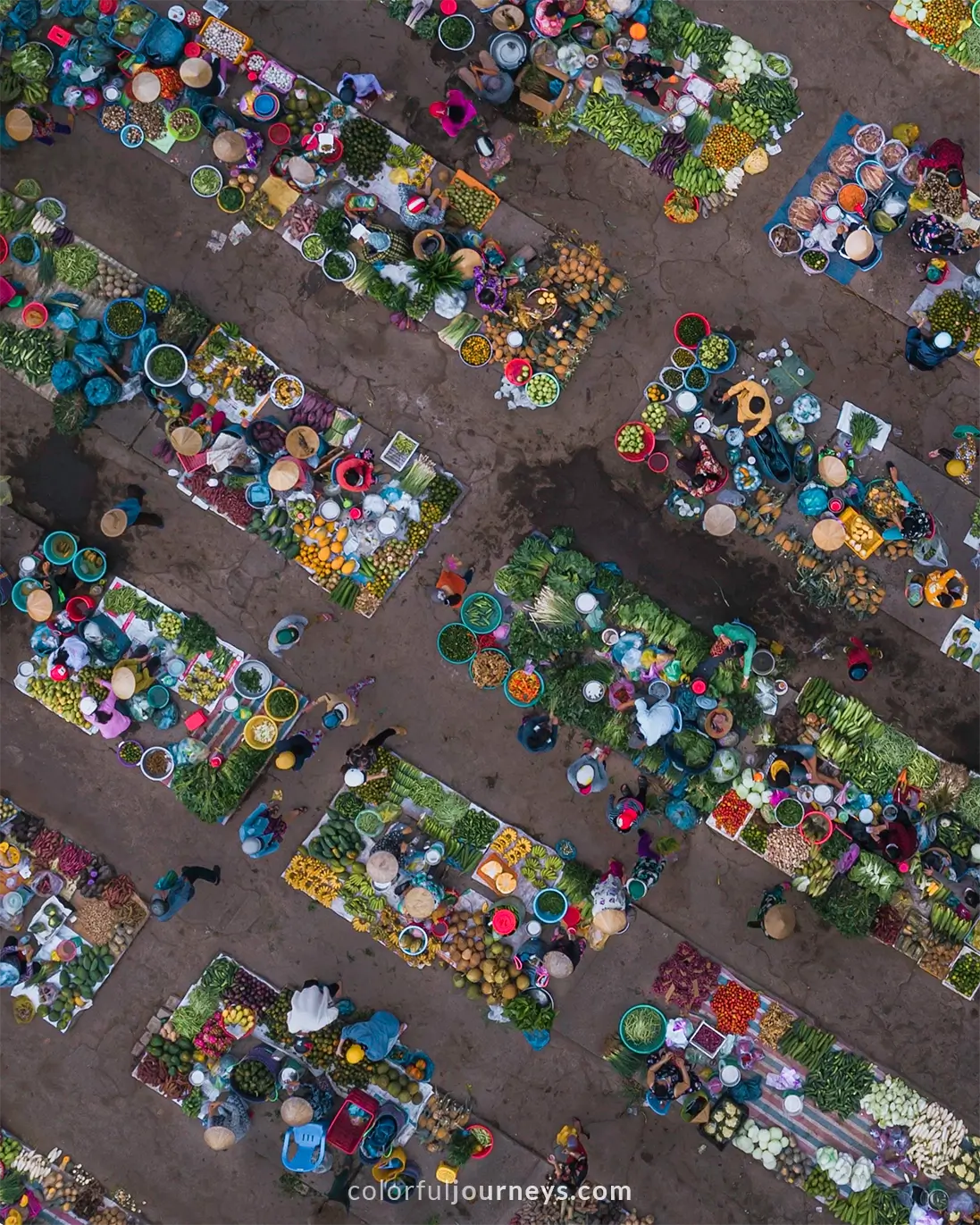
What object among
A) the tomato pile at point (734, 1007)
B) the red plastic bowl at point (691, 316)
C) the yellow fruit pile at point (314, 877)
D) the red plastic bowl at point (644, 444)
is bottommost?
the yellow fruit pile at point (314, 877)

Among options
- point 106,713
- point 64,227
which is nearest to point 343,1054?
point 106,713

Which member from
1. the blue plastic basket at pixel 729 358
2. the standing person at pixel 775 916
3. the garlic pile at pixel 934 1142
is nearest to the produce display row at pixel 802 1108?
the garlic pile at pixel 934 1142

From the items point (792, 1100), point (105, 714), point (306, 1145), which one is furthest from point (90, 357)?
point (792, 1100)

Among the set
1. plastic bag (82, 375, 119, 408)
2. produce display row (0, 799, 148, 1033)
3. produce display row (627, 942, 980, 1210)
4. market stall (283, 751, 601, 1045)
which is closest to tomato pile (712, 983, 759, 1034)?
produce display row (627, 942, 980, 1210)

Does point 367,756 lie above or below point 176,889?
above

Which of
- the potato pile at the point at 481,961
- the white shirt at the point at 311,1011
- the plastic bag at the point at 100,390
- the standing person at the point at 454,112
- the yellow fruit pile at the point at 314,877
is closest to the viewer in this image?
the white shirt at the point at 311,1011

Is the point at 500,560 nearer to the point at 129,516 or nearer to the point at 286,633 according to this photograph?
the point at 286,633

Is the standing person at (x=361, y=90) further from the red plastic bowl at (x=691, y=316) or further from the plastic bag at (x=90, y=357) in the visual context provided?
the red plastic bowl at (x=691, y=316)

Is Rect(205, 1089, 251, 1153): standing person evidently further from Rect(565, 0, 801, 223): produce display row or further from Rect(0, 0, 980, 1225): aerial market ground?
Rect(565, 0, 801, 223): produce display row
